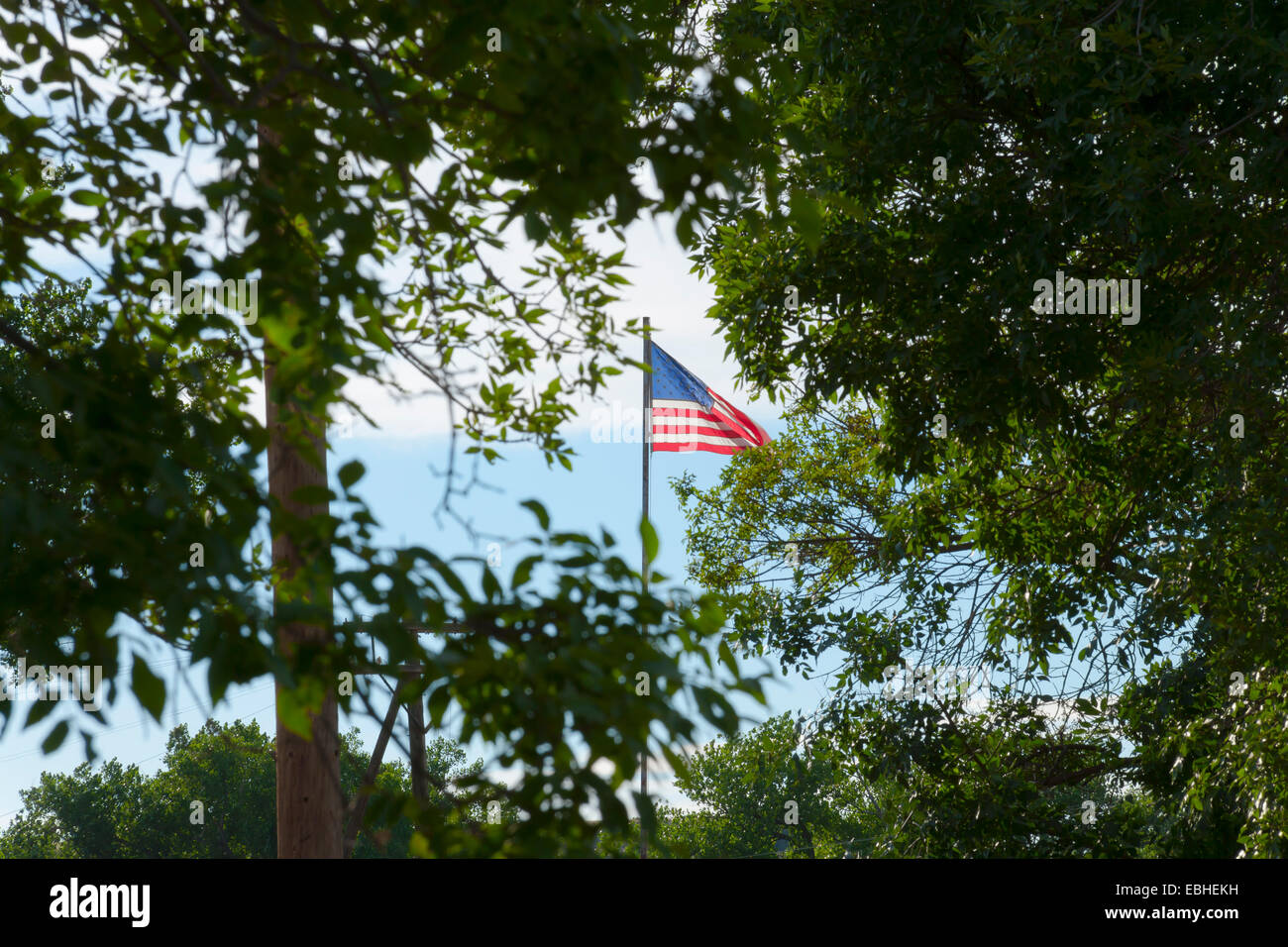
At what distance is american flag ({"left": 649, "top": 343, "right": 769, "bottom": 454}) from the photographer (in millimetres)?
12961

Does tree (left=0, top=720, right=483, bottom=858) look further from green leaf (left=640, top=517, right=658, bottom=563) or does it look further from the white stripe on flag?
green leaf (left=640, top=517, right=658, bottom=563)

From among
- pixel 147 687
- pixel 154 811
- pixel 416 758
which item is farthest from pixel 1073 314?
pixel 154 811

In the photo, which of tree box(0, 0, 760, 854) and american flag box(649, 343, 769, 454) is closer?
tree box(0, 0, 760, 854)

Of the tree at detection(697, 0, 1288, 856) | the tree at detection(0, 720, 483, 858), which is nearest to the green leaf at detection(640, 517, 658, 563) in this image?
the tree at detection(697, 0, 1288, 856)

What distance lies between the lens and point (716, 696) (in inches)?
92.7

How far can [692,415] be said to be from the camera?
1305cm

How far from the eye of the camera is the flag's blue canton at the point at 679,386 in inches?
513

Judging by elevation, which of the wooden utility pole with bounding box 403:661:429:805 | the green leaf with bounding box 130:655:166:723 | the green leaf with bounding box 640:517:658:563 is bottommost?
the wooden utility pole with bounding box 403:661:429:805

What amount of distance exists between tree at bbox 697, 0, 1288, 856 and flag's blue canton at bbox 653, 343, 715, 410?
4.14 m

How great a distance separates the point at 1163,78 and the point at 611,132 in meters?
5.74

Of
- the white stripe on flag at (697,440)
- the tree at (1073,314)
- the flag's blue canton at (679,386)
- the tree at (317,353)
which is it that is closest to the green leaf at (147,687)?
the tree at (317,353)

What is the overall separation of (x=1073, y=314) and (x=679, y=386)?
6.22 meters

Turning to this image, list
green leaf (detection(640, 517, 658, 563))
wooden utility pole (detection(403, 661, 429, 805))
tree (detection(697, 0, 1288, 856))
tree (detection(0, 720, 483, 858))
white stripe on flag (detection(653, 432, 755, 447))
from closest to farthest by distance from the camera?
1. green leaf (detection(640, 517, 658, 563))
2. wooden utility pole (detection(403, 661, 429, 805))
3. tree (detection(697, 0, 1288, 856))
4. white stripe on flag (detection(653, 432, 755, 447))
5. tree (detection(0, 720, 483, 858))
